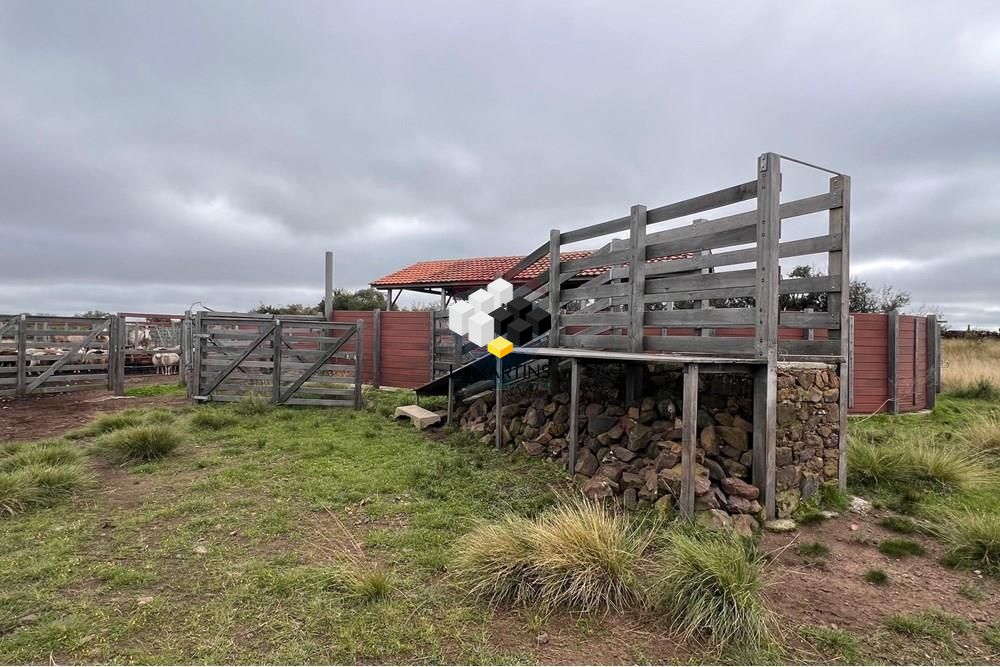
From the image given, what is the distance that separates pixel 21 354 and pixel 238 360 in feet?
15.8

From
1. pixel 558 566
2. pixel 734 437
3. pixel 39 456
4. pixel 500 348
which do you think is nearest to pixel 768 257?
pixel 734 437

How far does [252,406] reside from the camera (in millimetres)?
9000

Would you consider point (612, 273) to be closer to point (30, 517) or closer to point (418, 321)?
point (30, 517)

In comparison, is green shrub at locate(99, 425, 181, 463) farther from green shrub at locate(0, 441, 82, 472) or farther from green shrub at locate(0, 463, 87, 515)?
green shrub at locate(0, 463, 87, 515)

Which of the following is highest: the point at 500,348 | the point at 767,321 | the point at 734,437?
the point at 767,321

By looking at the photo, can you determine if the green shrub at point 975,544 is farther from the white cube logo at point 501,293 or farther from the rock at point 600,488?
the white cube logo at point 501,293

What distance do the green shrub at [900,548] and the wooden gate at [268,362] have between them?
7890 millimetres

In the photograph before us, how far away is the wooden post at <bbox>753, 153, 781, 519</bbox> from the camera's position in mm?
4090

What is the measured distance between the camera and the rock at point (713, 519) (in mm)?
3847

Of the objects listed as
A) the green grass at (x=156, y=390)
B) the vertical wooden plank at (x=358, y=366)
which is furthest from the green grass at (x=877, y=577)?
the green grass at (x=156, y=390)

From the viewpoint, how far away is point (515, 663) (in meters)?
2.34

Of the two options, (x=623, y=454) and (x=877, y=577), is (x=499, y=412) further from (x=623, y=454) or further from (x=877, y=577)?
(x=877, y=577)

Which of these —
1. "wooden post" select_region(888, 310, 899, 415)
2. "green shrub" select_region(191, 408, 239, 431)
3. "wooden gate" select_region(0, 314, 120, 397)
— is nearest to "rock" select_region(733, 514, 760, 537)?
"green shrub" select_region(191, 408, 239, 431)

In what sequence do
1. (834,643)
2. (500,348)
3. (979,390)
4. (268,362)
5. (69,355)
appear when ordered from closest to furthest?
(834,643)
(500,348)
(268,362)
(69,355)
(979,390)
